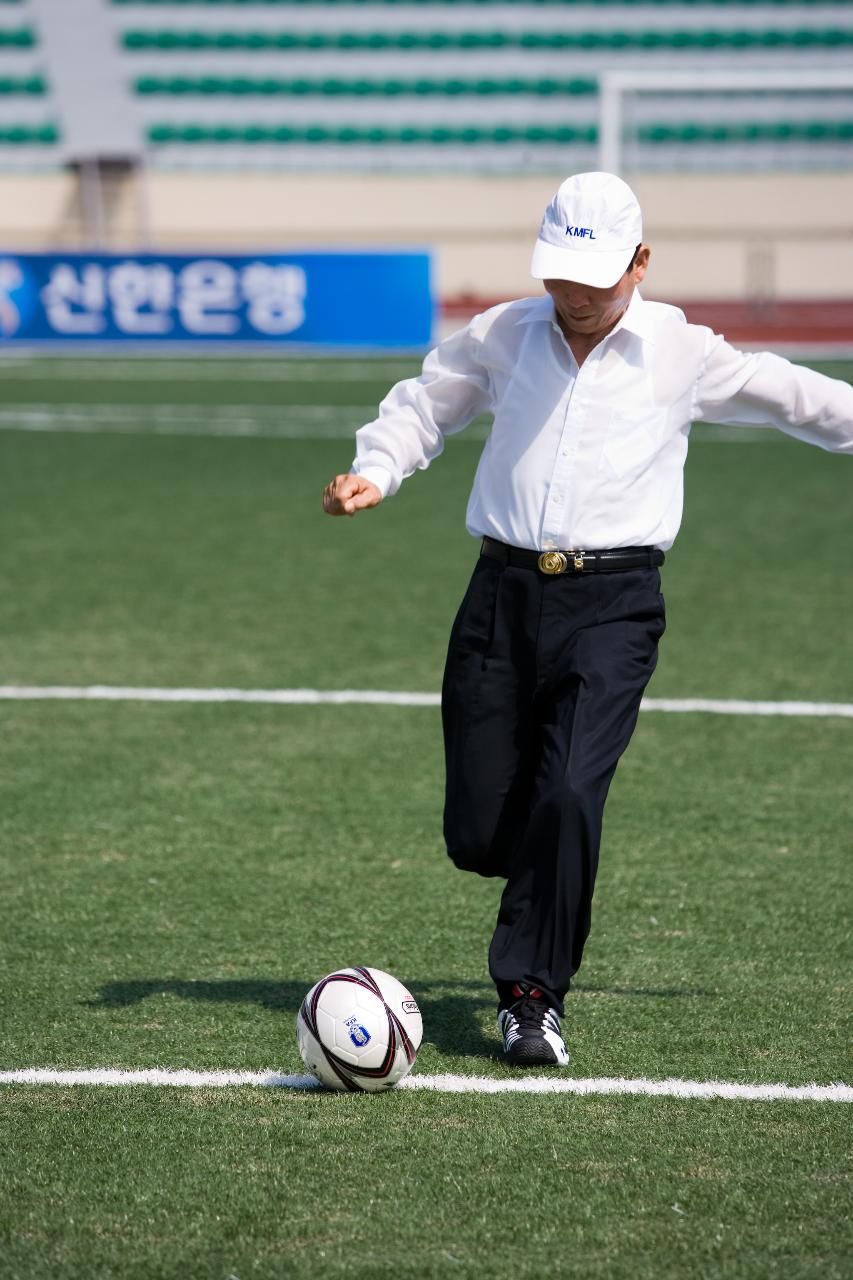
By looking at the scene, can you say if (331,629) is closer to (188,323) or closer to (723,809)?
(723,809)

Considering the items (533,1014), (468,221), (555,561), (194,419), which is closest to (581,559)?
(555,561)

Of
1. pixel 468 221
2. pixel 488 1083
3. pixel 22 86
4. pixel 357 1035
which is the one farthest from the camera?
pixel 22 86

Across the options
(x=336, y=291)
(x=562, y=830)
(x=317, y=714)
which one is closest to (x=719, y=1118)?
(x=562, y=830)

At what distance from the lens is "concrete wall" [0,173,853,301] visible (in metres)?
23.6

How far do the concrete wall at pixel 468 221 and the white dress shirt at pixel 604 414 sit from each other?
18857 millimetres

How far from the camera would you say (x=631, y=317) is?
12.4 ft

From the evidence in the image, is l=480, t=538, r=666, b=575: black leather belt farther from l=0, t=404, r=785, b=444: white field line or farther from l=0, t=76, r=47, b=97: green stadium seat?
l=0, t=76, r=47, b=97: green stadium seat

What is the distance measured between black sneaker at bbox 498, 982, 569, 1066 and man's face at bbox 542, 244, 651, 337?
1.43 metres

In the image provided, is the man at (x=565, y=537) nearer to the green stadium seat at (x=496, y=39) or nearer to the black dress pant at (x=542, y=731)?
the black dress pant at (x=542, y=731)

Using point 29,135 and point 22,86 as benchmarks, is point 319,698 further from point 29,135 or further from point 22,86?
point 22,86

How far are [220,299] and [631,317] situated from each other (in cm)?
1742

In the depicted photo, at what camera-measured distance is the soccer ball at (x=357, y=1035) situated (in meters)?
3.58

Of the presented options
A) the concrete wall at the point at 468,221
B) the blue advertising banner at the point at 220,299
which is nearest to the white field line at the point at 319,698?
the blue advertising banner at the point at 220,299

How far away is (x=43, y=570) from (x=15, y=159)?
74.9 ft
